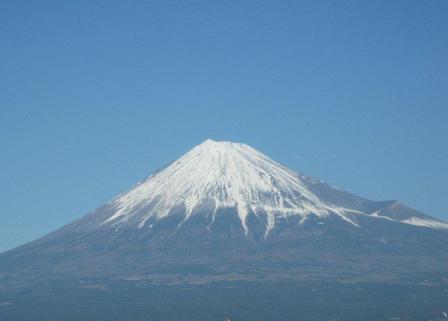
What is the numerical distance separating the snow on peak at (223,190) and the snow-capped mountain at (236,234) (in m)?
0.21

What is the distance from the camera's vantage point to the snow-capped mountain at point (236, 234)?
114750 millimetres

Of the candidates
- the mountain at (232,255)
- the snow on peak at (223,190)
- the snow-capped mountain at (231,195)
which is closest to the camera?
the mountain at (232,255)

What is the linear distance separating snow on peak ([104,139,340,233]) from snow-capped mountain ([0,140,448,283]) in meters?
0.21

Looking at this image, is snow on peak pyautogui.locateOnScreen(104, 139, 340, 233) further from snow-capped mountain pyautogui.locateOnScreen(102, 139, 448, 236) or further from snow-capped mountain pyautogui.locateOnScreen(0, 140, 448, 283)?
snow-capped mountain pyautogui.locateOnScreen(0, 140, 448, 283)

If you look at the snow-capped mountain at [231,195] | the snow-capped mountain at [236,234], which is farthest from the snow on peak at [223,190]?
the snow-capped mountain at [236,234]

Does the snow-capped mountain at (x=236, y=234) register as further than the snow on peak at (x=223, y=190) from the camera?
No

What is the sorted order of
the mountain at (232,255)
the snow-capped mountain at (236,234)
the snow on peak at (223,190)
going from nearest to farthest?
1. the mountain at (232,255)
2. the snow-capped mountain at (236,234)
3. the snow on peak at (223,190)

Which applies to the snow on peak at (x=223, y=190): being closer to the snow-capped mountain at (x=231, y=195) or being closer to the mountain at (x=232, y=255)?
the snow-capped mountain at (x=231, y=195)

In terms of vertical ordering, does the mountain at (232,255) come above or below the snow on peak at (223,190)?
below

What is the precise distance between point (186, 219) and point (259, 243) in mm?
14544

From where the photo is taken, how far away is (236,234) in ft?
419

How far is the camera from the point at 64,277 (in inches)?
4540

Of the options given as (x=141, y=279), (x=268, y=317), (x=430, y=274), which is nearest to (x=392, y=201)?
(x=430, y=274)

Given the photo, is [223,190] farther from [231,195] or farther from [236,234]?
[236,234]
